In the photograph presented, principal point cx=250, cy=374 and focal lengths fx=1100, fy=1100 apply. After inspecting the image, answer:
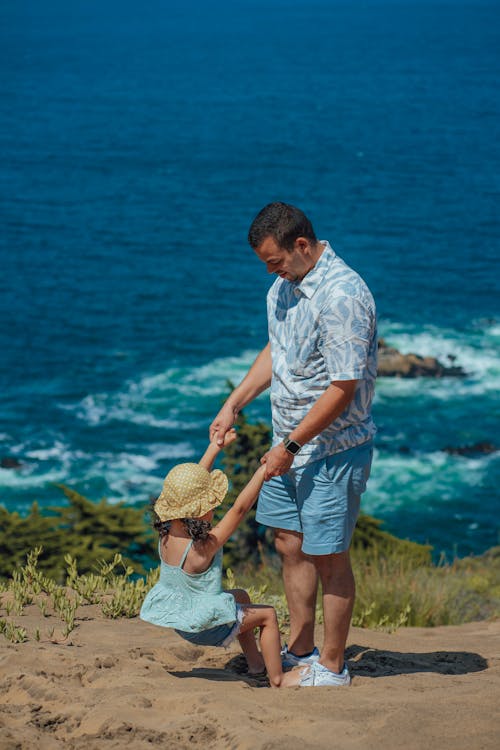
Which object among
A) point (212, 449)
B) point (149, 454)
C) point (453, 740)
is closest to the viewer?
point (453, 740)

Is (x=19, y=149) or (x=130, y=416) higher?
(x=19, y=149)

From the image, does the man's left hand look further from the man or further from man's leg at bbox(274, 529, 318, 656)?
man's leg at bbox(274, 529, 318, 656)

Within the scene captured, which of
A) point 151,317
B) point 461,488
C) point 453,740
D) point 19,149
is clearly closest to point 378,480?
point 461,488

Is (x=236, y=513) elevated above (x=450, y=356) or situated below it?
below

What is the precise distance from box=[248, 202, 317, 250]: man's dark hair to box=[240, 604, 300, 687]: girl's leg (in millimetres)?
1716

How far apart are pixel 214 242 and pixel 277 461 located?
4447 centimetres

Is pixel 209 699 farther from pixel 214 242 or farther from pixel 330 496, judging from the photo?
pixel 214 242

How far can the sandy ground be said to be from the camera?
13.9 ft

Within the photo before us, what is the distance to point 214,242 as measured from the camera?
48812 millimetres

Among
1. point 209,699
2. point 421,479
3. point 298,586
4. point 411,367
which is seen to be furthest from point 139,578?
point 411,367

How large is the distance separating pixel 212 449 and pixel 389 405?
25978 mm

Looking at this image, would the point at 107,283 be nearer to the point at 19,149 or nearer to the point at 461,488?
the point at 461,488

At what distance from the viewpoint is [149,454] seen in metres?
28.1

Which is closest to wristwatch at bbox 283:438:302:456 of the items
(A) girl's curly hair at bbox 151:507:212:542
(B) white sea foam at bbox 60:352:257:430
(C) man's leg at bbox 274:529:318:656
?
(A) girl's curly hair at bbox 151:507:212:542
